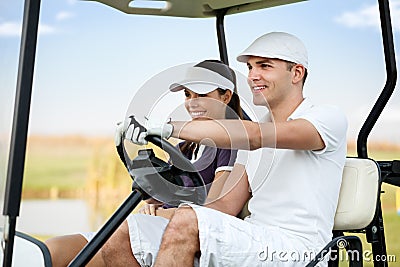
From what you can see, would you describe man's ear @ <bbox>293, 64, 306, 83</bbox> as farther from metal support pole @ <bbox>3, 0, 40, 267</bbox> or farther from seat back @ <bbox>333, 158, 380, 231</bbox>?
metal support pole @ <bbox>3, 0, 40, 267</bbox>

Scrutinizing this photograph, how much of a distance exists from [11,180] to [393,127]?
18.9 feet

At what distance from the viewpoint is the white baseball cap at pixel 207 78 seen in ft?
9.14

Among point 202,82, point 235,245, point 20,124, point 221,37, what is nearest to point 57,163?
point 221,37

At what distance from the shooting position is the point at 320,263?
8.31 ft

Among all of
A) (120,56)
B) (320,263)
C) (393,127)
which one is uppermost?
(120,56)

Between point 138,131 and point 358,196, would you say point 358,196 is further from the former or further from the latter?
point 138,131

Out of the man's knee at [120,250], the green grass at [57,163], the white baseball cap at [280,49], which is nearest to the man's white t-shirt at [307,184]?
the white baseball cap at [280,49]

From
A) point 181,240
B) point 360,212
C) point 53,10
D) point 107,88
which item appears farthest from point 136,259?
point 53,10

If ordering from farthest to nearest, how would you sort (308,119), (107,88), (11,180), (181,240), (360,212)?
(107,88)
(360,212)
(308,119)
(181,240)
(11,180)

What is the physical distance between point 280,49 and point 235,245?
0.69 m

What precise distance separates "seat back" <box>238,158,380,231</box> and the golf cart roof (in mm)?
744

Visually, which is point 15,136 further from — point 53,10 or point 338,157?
point 53,10

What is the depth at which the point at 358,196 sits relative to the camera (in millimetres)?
2701

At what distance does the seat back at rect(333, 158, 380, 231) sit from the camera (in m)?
2.68
